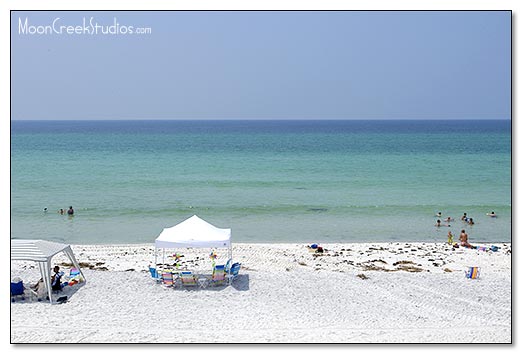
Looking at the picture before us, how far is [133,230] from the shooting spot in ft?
72.7

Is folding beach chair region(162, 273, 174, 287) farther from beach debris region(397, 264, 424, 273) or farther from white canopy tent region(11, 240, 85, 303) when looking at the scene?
beach debris region(397, 264, 424, 273)

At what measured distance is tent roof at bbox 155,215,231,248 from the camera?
13.6 metres

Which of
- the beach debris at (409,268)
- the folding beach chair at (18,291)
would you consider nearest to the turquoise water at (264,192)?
the beach debris at (409,268)

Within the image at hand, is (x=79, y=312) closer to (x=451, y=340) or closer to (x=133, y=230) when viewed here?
(x=451, y=340)

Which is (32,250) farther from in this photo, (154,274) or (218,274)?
(218,274)

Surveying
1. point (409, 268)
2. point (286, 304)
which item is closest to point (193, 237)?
point (286, 304)

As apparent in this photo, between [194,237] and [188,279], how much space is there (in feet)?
3.18

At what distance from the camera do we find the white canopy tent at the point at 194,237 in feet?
44.6

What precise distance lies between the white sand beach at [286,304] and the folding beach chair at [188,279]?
24 centimetres

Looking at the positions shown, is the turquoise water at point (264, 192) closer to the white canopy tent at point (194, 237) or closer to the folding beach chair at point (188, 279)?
the white canopy tent at point (194, 237)

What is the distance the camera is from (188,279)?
44.5 ft

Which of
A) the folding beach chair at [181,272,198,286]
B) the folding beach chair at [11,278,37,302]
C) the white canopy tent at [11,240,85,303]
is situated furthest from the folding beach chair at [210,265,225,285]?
the folding beach chair at [11,278,37,302]

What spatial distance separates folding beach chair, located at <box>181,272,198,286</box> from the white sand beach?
24 centimetres
